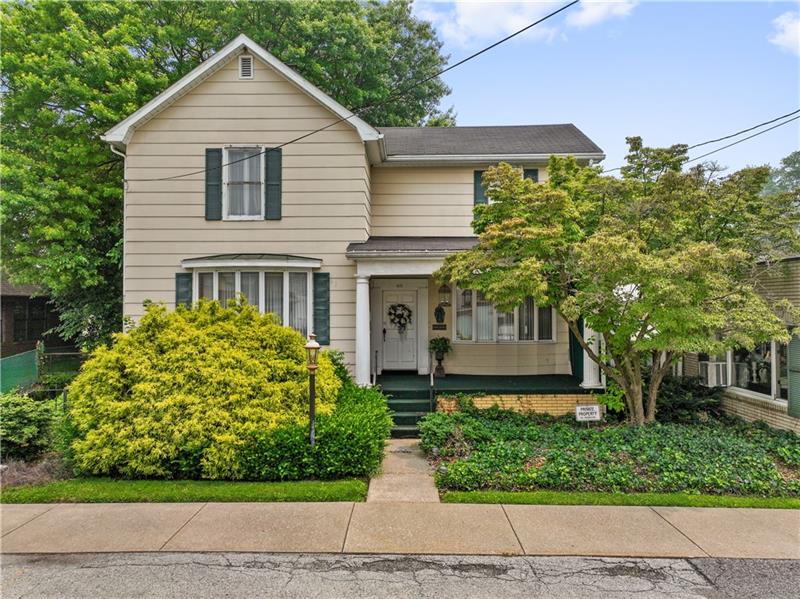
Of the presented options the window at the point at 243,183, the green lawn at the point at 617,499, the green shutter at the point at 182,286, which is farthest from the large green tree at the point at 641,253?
the green shutter at the point at 182,286

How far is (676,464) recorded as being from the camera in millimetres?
6199

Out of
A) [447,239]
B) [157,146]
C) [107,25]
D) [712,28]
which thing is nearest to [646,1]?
[712,28]

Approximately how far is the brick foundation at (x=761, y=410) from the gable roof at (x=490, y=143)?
632cm

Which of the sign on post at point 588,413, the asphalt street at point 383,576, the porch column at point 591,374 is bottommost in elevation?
the asphalt street at point 383,576

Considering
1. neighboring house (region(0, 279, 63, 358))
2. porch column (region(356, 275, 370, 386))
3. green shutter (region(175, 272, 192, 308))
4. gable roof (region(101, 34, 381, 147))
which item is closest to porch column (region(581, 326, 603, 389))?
porch column (region(356, 275, 370, 386))

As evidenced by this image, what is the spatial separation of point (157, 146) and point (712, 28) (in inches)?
458

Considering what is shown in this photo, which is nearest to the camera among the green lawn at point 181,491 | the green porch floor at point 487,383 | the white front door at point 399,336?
the green lawn at point 181,491

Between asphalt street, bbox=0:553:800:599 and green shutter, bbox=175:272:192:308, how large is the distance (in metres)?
6.20

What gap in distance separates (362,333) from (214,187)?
4594 mm

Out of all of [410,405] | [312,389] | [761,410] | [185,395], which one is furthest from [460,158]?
[185,395]

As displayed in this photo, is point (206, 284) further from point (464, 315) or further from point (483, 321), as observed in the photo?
point (483, 321)

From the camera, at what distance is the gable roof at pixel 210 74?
9844mm

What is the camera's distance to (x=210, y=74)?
10047 millimetres

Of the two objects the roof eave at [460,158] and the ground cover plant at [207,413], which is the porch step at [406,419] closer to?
the ground cover plant at [207,413]
